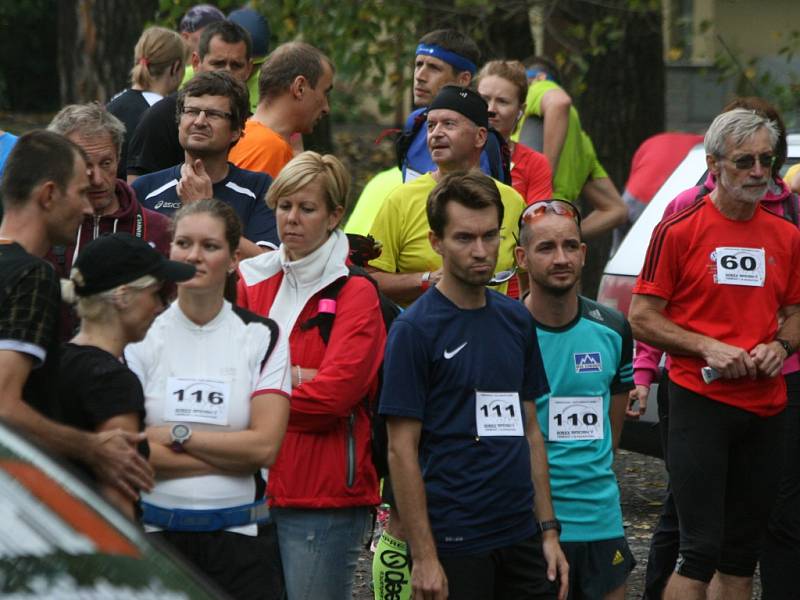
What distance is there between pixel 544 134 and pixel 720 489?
3.89m

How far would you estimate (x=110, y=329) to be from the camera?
4.43 metres

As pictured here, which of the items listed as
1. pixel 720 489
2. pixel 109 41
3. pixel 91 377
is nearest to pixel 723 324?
pixel 720 489

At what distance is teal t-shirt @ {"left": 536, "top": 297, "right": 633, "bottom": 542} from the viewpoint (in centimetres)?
552

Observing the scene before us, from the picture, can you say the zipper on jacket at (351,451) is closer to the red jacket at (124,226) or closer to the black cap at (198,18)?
the red jacket at (124,226)

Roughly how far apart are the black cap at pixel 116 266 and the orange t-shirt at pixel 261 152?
7.98 ft

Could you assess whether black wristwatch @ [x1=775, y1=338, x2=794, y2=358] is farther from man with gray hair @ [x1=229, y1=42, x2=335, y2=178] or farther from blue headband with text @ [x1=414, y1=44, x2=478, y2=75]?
blue headband with text @ [x1=414, y1=44, x2=478, y2=75]

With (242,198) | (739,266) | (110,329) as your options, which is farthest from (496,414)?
(242,198)

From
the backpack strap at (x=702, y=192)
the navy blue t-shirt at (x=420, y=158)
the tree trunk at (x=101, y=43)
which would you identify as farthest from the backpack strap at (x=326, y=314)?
the tree trunk at (x=101, y=43)

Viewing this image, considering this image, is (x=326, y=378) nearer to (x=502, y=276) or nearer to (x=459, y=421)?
(x=459, y=421)

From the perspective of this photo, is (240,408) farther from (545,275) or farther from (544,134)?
(544,134)

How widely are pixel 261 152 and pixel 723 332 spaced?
213cm

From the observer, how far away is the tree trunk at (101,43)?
13844 millimetres

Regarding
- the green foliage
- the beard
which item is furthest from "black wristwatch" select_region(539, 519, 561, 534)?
the green foliage

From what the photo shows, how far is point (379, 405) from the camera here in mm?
5066
